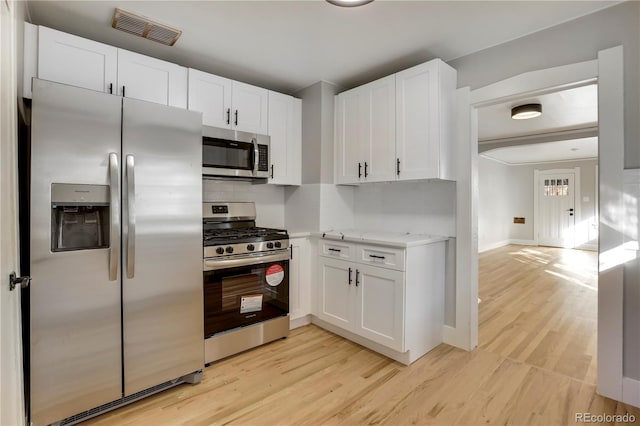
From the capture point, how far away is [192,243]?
6.89 feet

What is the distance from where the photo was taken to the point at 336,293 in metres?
2.88

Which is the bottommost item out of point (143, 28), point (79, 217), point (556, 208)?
point (79, 217)

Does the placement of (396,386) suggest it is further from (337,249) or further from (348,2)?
(348,2)

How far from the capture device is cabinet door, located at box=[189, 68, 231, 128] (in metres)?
2.63

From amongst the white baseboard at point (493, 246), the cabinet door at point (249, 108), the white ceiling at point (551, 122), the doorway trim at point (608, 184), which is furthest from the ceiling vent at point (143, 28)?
the white baseboard at point (493, 246)

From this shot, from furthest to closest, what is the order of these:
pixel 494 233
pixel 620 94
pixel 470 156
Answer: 1. pixel 494 233
2. pixel 470 156
3. pixel 620 94

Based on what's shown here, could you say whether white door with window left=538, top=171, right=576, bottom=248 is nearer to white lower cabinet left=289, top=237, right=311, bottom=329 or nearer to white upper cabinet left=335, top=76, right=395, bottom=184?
white upper cabinet left=335, top=76, right=395, bottom=184

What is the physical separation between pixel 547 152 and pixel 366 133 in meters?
6.52

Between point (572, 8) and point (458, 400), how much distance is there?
103 inches

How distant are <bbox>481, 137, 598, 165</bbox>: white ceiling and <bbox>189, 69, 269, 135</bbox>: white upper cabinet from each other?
530 centimetres

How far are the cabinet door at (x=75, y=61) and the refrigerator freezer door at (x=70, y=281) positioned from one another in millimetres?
550

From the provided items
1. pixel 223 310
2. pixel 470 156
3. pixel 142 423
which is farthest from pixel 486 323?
pixel 142 423

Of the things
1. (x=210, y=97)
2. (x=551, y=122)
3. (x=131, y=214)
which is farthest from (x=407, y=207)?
(x=551, y=122)

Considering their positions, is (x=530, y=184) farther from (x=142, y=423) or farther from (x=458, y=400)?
(x=142, y=423)
